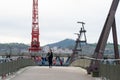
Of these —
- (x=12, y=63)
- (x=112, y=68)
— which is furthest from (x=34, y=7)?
(x=112, y=68)

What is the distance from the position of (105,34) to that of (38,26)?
398ft

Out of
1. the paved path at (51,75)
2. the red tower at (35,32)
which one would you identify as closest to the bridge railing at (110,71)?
the paved path at (51,75)

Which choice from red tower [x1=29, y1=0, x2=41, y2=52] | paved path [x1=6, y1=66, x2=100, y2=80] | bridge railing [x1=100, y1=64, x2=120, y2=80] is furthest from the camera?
red tower [x1=29, y1=0, x2=41, y2=52]

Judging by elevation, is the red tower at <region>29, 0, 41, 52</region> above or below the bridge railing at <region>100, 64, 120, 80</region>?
above

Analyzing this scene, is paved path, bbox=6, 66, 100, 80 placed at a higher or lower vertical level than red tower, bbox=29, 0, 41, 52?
lower

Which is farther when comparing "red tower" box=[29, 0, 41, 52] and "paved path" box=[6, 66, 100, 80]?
"red tower" box=[29, 0, 41, 52]

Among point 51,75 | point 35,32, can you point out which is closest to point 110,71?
point 51,75

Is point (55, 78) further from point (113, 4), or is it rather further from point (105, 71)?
point (113, 4)

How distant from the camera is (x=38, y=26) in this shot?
15362 cm

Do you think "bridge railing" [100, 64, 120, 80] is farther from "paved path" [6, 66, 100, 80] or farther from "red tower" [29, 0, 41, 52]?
"red tower" [29, 0, 41, 52]

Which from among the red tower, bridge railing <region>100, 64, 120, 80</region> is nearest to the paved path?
bridge railing <region>100, 64, 120, 80</region>

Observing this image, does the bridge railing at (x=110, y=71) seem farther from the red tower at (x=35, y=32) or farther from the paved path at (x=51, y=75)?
the red tower at (x=35, y=32)

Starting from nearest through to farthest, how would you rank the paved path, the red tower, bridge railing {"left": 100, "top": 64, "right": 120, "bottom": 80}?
bridge railing {"left": 100, "top": 64, "right": 120, "bottom": 80}, the paved path, the red tower

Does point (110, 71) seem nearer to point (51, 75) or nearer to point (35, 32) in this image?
point (51, 75)
